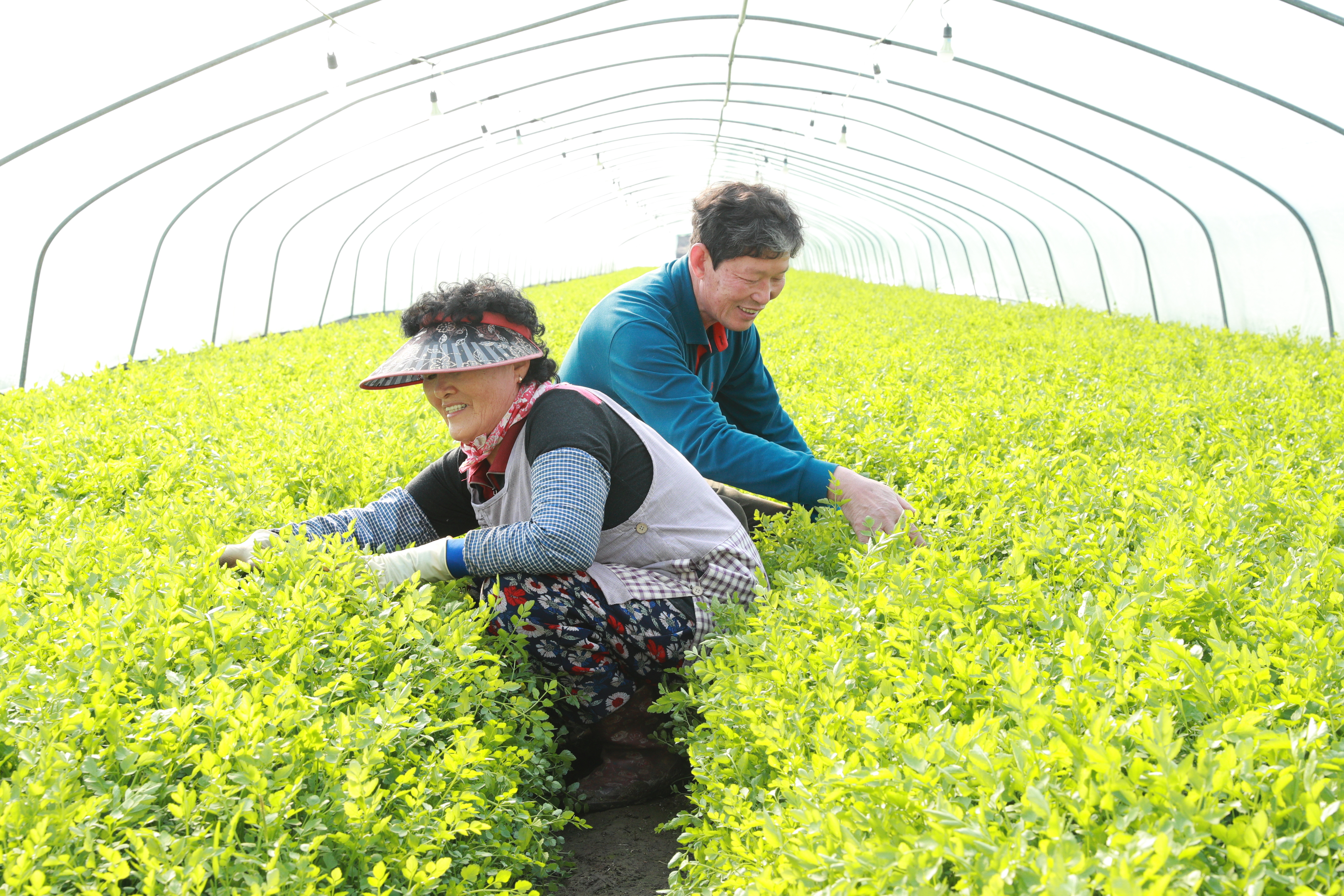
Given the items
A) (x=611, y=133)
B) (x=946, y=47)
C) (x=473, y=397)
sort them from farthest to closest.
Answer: (x=611, y=133)
(x=946, y=47)
(x=473, y=397)

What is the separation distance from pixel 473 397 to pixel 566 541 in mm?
584

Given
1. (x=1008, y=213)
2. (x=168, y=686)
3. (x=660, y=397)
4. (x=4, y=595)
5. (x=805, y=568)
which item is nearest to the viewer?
(x=168, y=686)

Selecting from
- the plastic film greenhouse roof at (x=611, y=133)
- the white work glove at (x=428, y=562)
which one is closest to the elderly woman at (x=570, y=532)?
the white work glove at (x=428, y=562)

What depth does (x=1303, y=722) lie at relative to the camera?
1.85 metres

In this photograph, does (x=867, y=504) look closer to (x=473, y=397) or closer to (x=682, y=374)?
(x=682, y=374)

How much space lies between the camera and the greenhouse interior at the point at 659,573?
1.63 meters

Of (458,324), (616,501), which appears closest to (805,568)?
(616,501)

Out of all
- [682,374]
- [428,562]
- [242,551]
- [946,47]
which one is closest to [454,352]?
[428,562]

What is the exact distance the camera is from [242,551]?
298 cm

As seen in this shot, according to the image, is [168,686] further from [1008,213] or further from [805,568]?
[1008,213]

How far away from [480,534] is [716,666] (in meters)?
0.79

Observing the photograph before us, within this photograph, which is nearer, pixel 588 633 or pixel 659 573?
pixel 588 633

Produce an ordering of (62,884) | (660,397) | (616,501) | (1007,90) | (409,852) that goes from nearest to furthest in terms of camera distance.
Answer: (62,884)
(409,852)
(616,501)
(660,397)
(1007,90)

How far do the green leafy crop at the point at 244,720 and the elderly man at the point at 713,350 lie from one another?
3.49 ft
